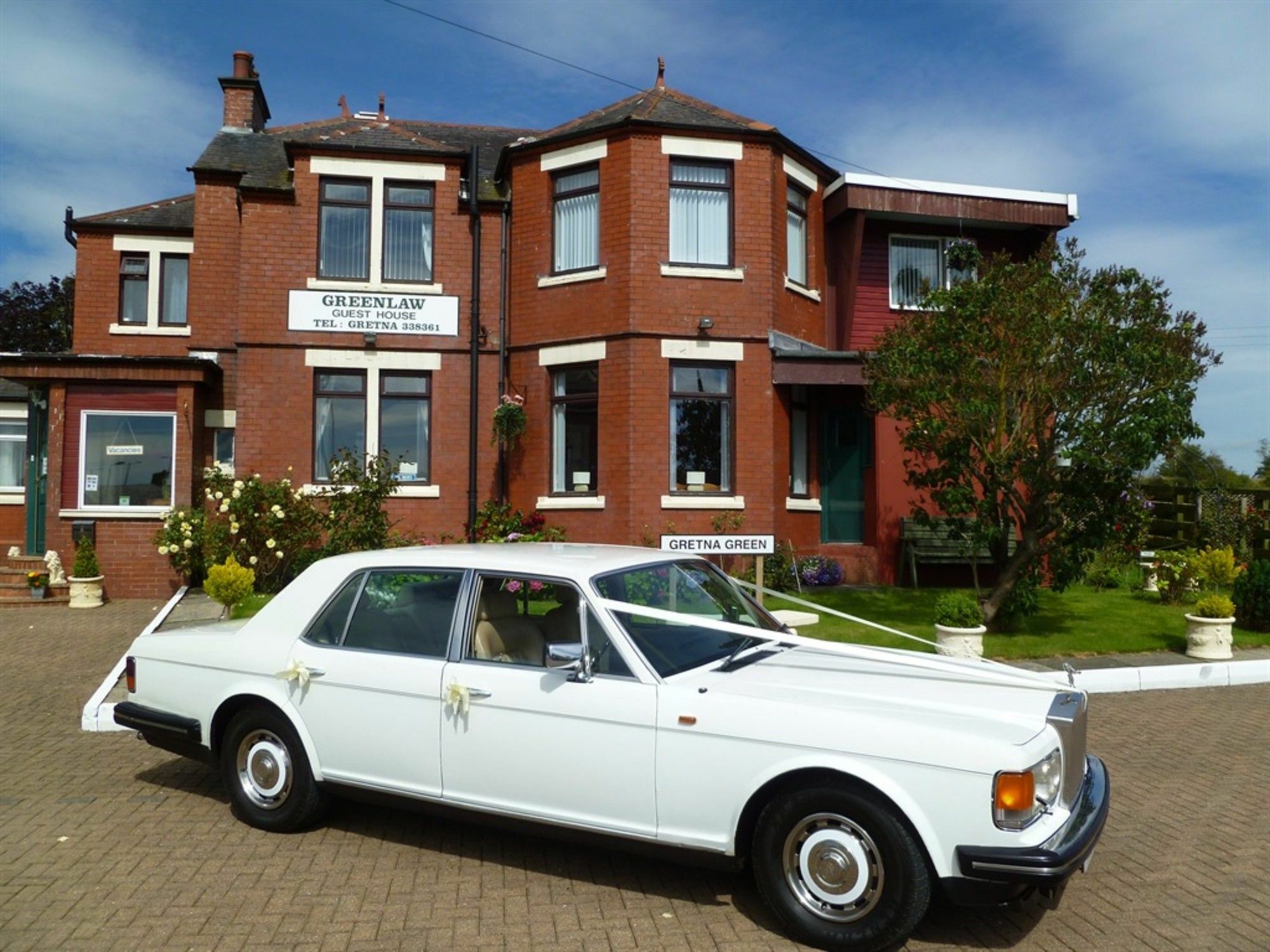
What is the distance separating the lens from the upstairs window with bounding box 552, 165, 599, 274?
49.3 feet

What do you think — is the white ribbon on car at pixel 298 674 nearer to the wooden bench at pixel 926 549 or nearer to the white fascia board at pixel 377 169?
the wooden bench at pixel 926 549

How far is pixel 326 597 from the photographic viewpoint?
545 cm

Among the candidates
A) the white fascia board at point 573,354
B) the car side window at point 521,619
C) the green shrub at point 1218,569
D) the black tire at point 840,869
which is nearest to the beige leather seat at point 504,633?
the car side window at point 521,619

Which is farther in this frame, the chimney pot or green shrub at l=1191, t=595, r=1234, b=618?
the chimney pot

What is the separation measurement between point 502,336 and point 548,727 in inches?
463

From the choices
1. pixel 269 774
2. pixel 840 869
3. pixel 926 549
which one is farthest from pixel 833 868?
pixel 926 549

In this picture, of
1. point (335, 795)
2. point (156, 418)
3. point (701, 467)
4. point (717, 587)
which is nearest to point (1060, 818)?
point (717, 587)

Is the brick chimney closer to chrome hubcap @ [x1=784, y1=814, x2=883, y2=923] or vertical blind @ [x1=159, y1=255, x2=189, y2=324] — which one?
vertical blind @ [x1=159, y1=255, x2=189, y2=324]

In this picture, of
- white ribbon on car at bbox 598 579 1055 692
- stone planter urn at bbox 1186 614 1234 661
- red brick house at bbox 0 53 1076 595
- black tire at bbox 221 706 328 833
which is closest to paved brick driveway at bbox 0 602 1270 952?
black tire at bbox 221 706 328 833

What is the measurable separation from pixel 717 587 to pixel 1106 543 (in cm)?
712

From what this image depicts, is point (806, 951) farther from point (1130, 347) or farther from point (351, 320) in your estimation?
point (351, 320)

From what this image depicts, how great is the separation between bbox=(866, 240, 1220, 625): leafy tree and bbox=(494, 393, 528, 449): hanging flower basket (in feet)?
18.6

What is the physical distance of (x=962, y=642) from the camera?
9750mm

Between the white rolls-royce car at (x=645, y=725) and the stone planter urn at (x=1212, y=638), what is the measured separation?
6.83 metres
